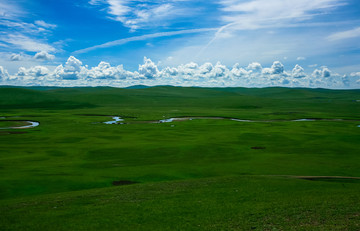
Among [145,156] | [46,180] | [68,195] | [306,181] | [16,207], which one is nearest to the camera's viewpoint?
[16,207]

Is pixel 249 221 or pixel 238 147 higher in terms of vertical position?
pixel 249 221

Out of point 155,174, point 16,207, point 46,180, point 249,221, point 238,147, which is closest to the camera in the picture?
point 249,221

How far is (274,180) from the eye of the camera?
3191 cm

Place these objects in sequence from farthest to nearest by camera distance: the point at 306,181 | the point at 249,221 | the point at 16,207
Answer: the point at 306,181 → the point at 16,207 → the point at 249,221

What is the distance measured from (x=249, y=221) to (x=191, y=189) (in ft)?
33.5

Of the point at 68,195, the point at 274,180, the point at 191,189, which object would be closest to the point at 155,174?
the point at 191,189

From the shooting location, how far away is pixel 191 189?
93.6ft

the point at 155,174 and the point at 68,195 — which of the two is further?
the point at 155,174

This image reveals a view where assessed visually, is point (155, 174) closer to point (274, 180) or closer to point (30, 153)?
point (274, 180)

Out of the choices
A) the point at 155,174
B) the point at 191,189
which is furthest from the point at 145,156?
the point at 191,189

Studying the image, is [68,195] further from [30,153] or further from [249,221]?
[30,153]

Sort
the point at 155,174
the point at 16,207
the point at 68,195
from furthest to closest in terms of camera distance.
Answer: the point at 155,174 < the point at 68,195 < the point at 16,207

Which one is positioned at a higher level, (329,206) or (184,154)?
(329,206)

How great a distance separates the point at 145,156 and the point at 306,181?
28.5 m
